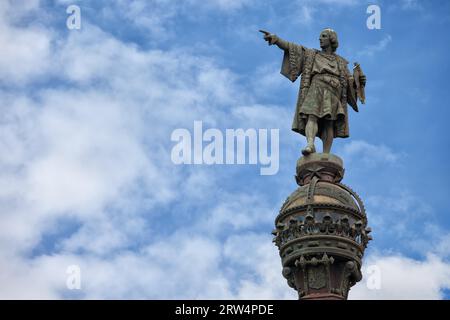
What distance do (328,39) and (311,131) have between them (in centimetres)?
279

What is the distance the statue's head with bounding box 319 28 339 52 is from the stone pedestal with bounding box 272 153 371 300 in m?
4.66

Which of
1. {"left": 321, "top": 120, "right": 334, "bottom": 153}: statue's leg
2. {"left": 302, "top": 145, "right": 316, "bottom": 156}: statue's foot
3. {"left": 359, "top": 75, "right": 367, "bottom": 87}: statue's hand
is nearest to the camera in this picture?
{"left": 302, "top": 145, "right": 316, "bottom": 156}: statue's foot

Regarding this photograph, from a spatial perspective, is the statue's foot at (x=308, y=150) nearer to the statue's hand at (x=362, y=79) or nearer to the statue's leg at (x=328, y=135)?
the statue's leg at (x=328, y=135)

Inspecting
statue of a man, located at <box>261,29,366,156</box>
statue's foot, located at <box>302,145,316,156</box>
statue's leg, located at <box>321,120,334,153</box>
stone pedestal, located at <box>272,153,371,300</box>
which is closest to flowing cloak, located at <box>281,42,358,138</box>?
statue of a man, located at <box>261,29,366,156</box>

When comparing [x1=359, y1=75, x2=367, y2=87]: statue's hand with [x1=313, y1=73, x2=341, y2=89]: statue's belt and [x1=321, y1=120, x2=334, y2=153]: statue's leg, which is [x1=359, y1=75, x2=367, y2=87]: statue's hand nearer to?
[x1=313, y1=73, x2=341, y2=89]: statue's belt

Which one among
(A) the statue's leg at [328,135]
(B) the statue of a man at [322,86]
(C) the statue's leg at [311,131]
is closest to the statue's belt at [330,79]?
(B) the statue of a man at [322,86]

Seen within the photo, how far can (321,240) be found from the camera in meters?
28.4

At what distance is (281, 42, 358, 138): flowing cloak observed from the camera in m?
32.0

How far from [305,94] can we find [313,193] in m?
3.75

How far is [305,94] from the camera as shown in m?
32.1
